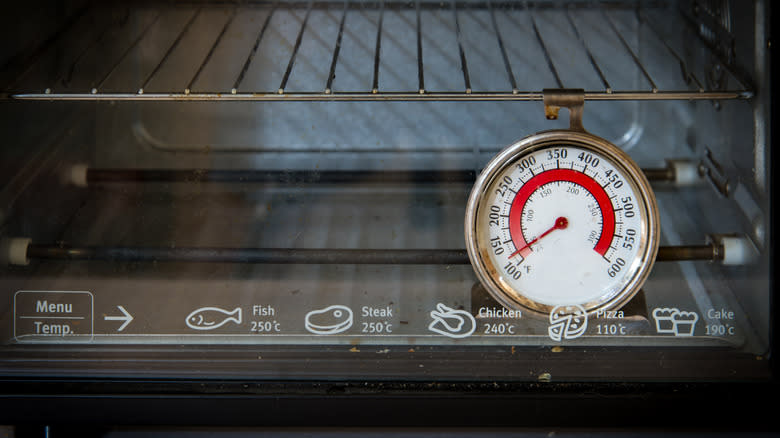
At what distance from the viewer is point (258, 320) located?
844mm

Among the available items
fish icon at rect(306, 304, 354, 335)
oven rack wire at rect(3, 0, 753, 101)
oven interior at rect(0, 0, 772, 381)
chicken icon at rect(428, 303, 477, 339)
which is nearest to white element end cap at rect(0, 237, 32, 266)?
oven interior at rect(0, 0, 772, 381)

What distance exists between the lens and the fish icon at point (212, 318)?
2.78 ft

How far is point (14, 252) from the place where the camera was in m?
0.89

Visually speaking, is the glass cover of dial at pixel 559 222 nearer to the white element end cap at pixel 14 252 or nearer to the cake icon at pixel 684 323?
the cake icon at pixel 684 323

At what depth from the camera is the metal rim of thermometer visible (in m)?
0.78

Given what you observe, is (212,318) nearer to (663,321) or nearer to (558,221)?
(558,221)

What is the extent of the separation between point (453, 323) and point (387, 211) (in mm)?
243

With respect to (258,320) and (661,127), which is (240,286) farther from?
(661,127)

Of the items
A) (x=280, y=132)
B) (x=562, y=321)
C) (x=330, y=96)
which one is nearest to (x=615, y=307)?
(x=562, y=321)

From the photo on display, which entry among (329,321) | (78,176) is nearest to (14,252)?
(78,176)

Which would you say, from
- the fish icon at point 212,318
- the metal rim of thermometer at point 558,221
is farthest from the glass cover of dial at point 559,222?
the fish icon at point 212,318

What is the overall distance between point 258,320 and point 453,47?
59cm

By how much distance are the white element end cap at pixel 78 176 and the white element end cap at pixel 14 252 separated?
13 centimetres

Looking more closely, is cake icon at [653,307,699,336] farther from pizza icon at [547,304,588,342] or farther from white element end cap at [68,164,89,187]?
white element end cap at [68,164,89,187]
